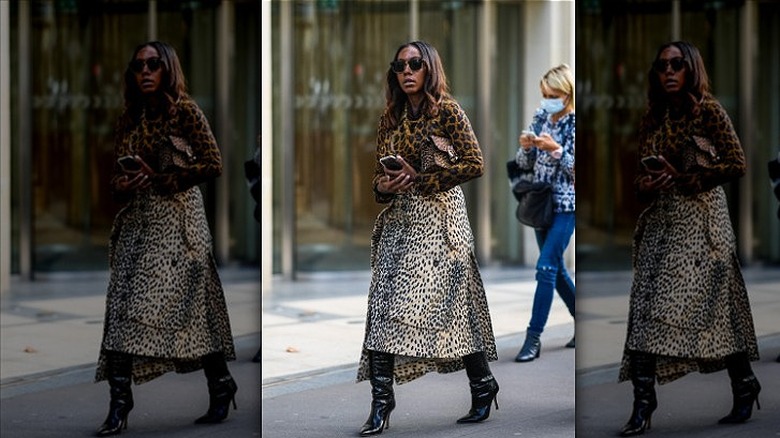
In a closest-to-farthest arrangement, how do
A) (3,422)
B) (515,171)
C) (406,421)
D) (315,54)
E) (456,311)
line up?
1. (3,422)
2. (456,311)
3. (406,421)
4. (515,171)
5. (315,54)

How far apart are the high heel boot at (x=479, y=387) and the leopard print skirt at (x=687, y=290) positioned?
1.85 metres

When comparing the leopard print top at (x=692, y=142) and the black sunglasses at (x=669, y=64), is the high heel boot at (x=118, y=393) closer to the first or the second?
the leopard print top at (x=692, y=142)

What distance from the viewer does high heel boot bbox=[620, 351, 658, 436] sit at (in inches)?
180

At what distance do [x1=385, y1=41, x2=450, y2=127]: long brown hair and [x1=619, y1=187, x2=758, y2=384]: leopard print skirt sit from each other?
1859 millimetres

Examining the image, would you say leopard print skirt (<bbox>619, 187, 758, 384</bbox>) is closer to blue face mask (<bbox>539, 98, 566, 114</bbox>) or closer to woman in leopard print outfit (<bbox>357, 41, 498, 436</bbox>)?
woman in leopard print outfit (<bbox>357, 41, 498, 436</bbox>)

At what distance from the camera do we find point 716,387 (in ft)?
15.1

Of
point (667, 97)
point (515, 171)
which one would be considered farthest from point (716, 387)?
point (515, 171)

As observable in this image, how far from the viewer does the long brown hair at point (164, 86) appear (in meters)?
4.54

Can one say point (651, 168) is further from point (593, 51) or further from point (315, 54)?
point (315, 54)

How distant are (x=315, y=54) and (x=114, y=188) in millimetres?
10281

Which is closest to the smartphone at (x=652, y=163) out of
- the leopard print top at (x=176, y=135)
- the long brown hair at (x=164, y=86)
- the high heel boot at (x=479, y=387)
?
the leopard print top at (x=176, y=135)

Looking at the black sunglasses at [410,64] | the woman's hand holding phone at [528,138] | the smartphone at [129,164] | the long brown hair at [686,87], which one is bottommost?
the smartphone at [129,164]

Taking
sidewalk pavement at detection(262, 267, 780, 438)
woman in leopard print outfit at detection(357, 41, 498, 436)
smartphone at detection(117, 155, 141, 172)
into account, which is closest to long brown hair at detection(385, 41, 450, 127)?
woman in leopard print outfit at detection(357, 41, 498, 436)

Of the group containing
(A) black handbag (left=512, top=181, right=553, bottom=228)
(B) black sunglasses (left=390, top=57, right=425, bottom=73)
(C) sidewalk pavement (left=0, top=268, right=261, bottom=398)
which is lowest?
(C) sidewalk pavement (left=0, top=268, right=261, bottom=398)
